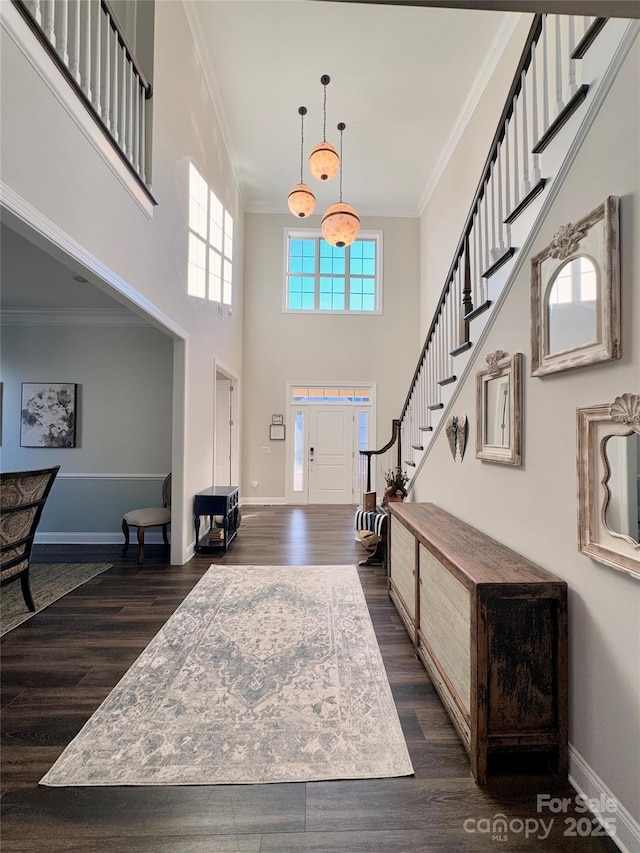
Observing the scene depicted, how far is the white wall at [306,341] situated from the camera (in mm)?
7574

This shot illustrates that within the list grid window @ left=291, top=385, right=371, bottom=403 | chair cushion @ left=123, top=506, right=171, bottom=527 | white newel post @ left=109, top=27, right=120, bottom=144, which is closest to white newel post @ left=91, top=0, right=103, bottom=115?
white newel post @ left=109, top=27, right=120, bottom=144

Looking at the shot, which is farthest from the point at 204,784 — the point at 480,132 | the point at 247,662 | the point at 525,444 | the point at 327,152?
the point at 480,132

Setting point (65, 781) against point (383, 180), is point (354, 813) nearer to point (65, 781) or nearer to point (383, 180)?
point (65, 781)

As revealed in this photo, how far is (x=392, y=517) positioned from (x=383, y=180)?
6.40m

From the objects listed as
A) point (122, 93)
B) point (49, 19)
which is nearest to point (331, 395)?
point (122, 93)

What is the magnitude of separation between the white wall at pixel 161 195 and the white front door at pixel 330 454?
2.21m

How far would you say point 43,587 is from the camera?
11.2 feet

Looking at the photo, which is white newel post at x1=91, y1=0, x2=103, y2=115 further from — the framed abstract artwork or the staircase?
the framed abstract artwork

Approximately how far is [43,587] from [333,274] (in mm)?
6862

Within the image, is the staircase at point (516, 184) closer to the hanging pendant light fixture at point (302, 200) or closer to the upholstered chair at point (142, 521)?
the hanging pendant light fixture at point (302, 200)

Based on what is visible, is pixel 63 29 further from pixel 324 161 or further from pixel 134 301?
pixel 324 161

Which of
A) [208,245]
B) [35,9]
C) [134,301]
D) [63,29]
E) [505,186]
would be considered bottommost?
[134,301]

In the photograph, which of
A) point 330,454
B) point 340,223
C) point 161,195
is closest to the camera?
point 161,195

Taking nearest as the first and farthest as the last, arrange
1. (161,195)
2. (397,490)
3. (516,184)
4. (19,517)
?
(516,184) < (19,517) < (161,195) < (397,490)
